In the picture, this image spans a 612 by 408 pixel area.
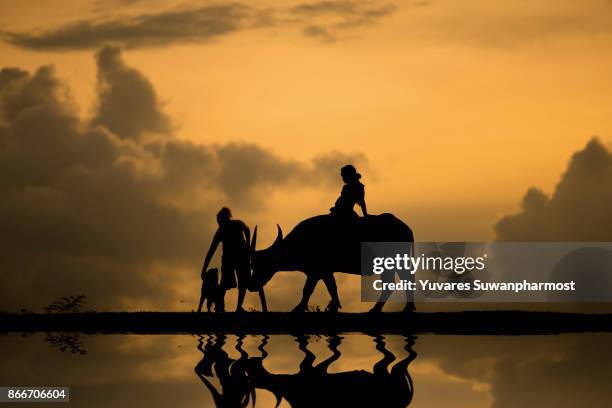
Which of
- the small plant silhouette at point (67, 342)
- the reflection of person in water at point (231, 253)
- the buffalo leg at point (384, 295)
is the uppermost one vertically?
the reflection of person in water at point (231, 253)

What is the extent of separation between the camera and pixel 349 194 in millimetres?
27281

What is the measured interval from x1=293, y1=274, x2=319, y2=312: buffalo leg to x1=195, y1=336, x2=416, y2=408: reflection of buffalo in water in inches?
212

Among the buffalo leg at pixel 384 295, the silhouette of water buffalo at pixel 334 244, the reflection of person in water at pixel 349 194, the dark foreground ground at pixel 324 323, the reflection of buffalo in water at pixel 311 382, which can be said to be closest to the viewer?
the reflection of buffalo in water at pixel 311 382

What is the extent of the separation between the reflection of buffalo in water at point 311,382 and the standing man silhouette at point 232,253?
5.79 m

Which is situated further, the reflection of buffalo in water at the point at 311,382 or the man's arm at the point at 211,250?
the man's arm at the point at 211,250

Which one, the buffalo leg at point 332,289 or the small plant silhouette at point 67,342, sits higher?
the buffalo leg at point 332,289

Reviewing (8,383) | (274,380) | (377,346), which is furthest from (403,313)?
(8,383)

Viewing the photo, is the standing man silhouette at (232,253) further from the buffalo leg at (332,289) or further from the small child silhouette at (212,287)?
the buffalo leg at (332,289)

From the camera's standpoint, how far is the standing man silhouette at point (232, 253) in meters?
28.0

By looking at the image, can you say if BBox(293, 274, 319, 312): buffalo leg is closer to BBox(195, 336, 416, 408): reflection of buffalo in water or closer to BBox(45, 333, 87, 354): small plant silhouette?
BBox(45, 333, 87, 354): small plant silhouette

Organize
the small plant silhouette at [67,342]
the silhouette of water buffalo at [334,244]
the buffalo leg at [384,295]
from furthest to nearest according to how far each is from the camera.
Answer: the silhouette of water buffalo at [334,244]
the buffalo leg at [384,295]
the small plant silhouette at [67,342]

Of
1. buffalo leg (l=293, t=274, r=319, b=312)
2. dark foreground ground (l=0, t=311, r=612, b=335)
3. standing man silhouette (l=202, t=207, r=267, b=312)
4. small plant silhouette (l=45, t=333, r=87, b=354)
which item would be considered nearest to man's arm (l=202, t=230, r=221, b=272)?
standing man silhouette (l=202, t=207, r=267, b=312)

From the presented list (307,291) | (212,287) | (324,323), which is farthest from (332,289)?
(212,287)

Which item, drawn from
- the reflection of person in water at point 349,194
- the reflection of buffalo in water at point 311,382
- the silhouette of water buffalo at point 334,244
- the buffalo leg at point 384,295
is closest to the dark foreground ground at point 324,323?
the buffalo leg at point 384,295
